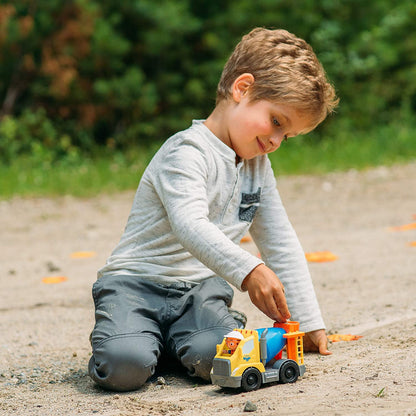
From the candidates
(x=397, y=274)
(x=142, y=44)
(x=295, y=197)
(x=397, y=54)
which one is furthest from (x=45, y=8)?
(x=397, y=274)

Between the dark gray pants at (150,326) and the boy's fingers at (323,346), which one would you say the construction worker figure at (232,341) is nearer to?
the dark gray pants at (150,326)

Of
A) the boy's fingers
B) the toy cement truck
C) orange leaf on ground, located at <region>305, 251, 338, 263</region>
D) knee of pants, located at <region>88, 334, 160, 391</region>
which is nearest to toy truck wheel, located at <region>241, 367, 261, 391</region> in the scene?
the toy cement truck

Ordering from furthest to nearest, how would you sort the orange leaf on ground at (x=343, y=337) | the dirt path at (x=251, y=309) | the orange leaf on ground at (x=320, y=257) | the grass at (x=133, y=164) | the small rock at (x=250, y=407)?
the grass at (x=133, y=164)
the orange leaf on ground at (x=320, y=257)
the orange leaf on ground at (x=343, y=337)
the dirt path at (x=251, y=309)
the small rock at (x=250, y=407)

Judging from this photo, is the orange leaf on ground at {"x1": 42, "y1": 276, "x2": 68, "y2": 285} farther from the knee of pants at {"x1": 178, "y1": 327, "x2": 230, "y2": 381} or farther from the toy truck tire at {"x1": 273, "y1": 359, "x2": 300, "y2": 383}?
the toy truck tire at {"x1": 273, "y1": 359, "x2": 300, "y2": 383}

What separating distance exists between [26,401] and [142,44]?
8.10 metres

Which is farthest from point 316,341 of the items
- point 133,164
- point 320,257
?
point 133,164

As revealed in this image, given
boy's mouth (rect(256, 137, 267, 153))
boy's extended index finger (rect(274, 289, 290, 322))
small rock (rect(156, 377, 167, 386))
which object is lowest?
small rock (rect(156, 377, 167, 386))

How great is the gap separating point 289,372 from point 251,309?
1089mm

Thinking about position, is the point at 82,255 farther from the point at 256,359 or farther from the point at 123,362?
the point at 256,359

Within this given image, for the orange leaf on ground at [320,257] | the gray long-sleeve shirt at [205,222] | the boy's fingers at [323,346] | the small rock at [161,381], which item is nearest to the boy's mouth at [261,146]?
the gray long-sleeve shirt at [205,222]

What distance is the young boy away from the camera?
215cm

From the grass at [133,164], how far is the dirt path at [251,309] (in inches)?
14.9

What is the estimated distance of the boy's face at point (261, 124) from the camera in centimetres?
228

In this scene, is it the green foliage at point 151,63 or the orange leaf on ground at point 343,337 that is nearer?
the orange leaf on ground at point 343,337
